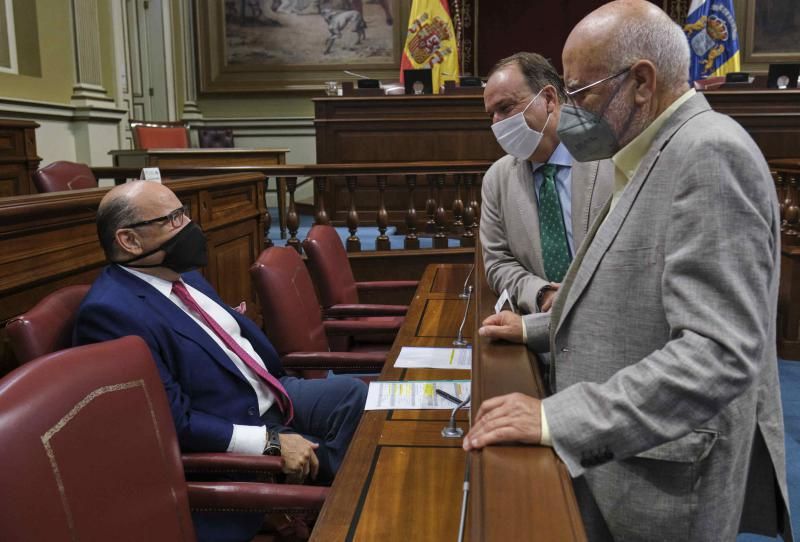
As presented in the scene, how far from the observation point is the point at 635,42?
1146 millimetres

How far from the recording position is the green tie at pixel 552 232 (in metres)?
2.21

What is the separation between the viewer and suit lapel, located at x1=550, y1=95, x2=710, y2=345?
114 cm

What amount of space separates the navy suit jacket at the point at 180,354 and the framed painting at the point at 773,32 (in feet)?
30.9

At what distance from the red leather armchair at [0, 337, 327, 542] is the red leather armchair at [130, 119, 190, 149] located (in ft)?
20.9

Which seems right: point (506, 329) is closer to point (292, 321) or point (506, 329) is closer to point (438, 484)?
point (438, 484)

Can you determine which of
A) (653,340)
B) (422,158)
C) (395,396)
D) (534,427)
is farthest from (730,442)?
(422,158)

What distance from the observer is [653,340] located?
3.75 feet

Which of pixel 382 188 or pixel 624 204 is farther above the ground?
pixel 624 204

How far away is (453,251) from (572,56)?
3.85 meters

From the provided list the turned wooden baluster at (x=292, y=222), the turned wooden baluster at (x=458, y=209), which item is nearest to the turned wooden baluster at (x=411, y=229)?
the turned wooden baluster at (x=458, y=209)

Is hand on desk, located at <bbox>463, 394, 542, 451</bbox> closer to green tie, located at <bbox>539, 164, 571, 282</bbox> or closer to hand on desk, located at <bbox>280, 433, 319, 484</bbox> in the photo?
hand on desk, located at <bbox>280, 433, 319, 484</bbox>

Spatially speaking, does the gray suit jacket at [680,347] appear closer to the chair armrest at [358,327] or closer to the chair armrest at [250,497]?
the chair armrest at [250,497]

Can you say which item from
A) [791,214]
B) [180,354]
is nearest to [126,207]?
[180,354]

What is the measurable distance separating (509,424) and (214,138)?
8177 mm
